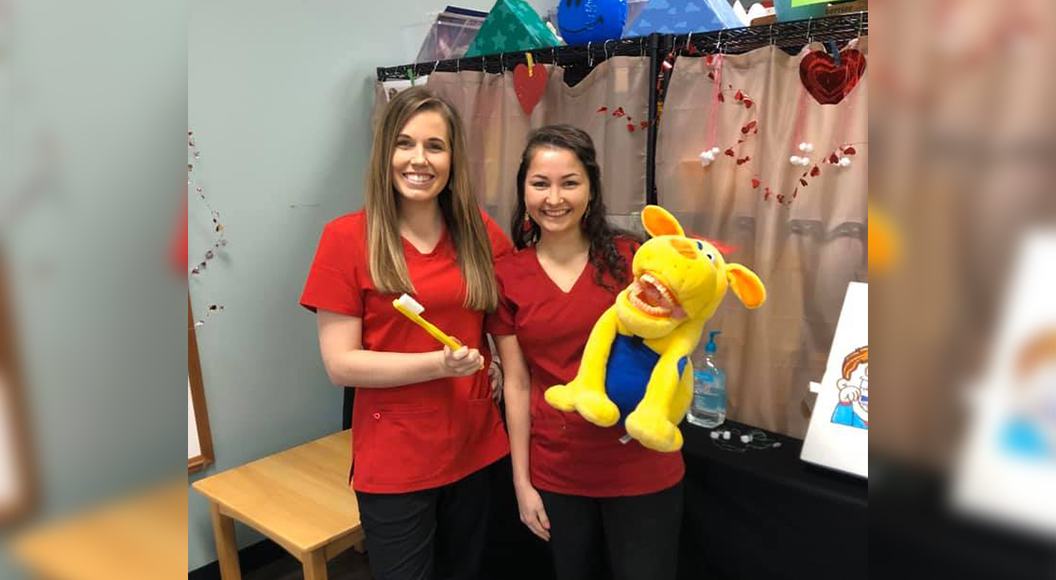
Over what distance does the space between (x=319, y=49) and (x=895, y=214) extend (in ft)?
7.88

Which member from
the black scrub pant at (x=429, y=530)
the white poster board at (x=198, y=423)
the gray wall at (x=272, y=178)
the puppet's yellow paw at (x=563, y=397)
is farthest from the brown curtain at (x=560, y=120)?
the white poster board at (x=198, y=423)

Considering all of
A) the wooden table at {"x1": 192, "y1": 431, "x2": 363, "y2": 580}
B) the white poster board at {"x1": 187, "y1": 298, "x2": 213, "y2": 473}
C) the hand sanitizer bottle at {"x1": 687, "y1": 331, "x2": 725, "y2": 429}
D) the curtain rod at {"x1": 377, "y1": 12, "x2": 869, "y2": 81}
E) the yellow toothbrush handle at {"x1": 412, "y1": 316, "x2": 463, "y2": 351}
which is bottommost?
the wooden table at {"x1": 192, "y1": 431, "x2": 363, "y2": 580}

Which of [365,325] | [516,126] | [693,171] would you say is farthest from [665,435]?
[516,126]

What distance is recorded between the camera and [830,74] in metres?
1.48

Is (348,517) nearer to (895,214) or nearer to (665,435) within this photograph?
(665,435)

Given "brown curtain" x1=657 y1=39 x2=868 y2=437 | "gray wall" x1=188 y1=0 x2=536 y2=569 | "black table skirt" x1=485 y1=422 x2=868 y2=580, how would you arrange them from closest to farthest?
"black table skirt" x1=485 y1=422 x2=868 y2=580
"brown curtain" x1=657 y1=39 x2=868 y2=437
"gray wall" x1=188 y1=0 x2=536 y2=569

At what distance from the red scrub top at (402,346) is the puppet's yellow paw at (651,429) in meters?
0.37

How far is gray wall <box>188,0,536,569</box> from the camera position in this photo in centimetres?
207

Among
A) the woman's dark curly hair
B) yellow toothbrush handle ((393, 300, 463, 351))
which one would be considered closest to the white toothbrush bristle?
yellow toothbrush handle ((393, 300, 463, 351))

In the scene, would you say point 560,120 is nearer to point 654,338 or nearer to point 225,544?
point 654,338

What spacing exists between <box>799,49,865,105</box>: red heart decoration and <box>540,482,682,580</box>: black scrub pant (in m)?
0.91

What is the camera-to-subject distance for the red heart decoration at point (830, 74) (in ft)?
4.76

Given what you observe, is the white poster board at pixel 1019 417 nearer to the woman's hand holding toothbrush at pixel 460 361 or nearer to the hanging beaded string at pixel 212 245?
the woman's hand holding toothbrush at pixel 460 361

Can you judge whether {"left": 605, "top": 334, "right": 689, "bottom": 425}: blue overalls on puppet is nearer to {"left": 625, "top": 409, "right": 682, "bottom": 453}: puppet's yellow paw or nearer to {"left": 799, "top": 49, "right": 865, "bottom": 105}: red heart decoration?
{"left": 625, "top": 409, "right": 682, "bottom": 453}: puppet's yellow paw
